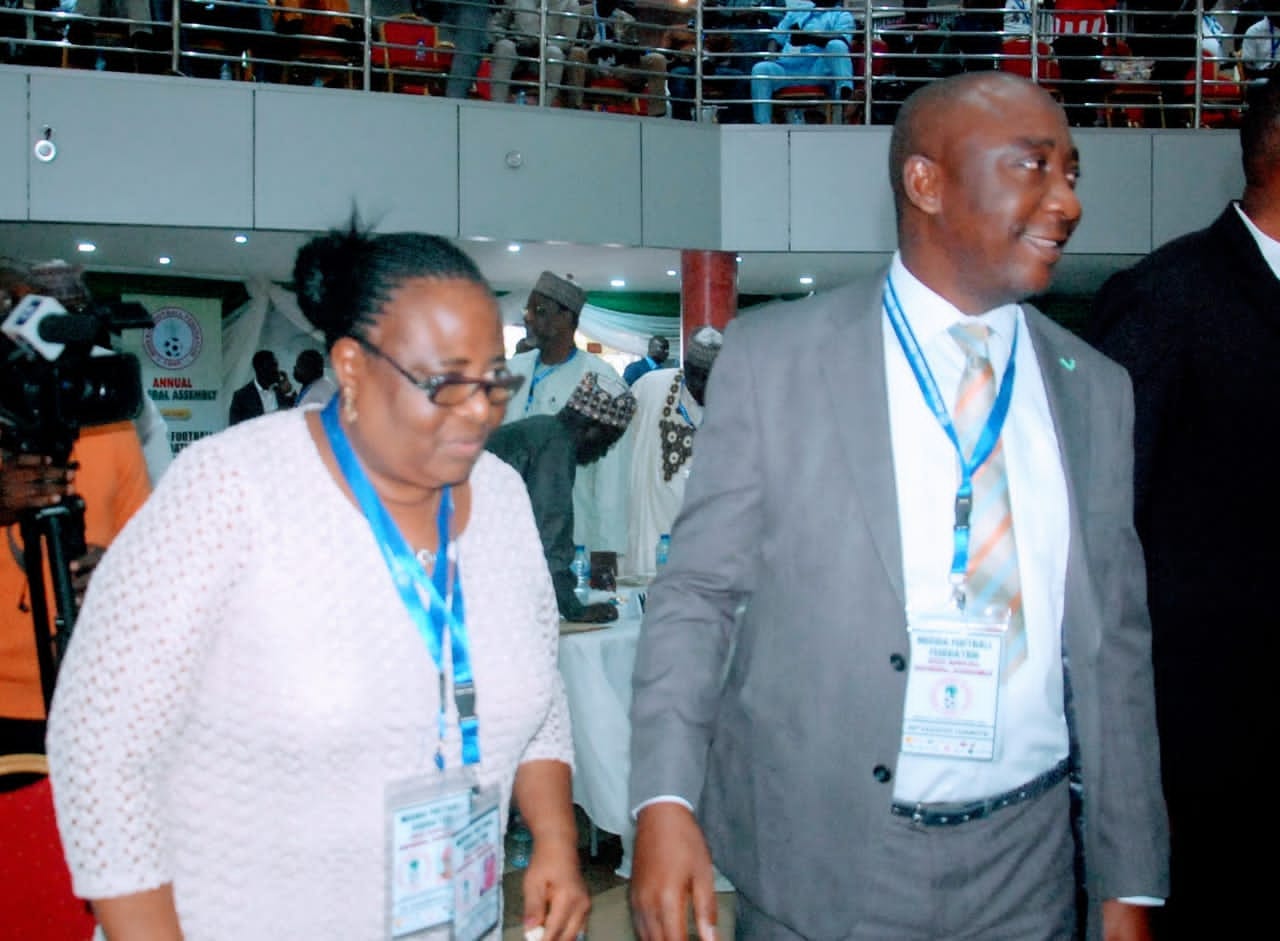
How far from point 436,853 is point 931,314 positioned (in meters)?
1.01

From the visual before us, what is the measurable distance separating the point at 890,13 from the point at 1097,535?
28.4 ft

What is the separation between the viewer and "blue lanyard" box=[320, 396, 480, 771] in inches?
60.1

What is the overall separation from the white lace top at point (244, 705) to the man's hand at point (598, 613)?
2829mm

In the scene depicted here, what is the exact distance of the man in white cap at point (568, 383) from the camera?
19.4 ft

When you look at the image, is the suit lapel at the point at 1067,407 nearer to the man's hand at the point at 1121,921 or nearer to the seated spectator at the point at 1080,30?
the man's hand at the point at 1121,921

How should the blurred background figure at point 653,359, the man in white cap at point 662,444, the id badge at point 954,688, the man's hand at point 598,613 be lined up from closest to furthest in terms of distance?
the id badge at point 954,688 → the man's hand at point 598,613 → the man in white cap at point 662,444 → the blurred background figure at point 653,359

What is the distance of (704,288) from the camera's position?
10.8 m

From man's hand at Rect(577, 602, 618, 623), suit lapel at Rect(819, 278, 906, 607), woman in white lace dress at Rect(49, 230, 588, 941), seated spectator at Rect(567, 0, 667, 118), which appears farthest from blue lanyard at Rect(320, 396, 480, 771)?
seated spectator at Rect(567, 0, 667, 118)

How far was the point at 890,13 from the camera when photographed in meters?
9.48

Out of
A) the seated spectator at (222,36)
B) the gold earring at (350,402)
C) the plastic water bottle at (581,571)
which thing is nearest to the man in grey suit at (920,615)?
the gold earring at (350,402)

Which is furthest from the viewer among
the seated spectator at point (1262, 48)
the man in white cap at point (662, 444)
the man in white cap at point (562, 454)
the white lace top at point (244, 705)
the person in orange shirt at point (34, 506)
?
the seated spectator at point (1262, 48)

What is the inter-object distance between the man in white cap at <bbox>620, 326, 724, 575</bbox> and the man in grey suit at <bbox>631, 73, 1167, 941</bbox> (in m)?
3.64

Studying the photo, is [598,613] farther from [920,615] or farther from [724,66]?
[724,66]

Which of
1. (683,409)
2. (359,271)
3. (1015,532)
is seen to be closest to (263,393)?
(683,409)
